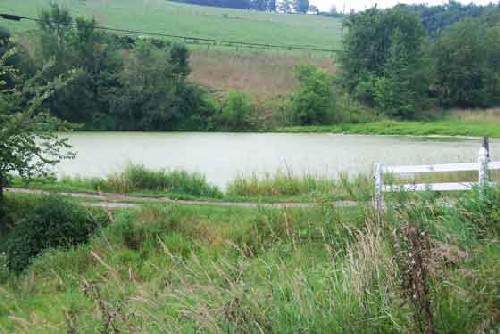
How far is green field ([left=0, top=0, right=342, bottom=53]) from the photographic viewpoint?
73312mm

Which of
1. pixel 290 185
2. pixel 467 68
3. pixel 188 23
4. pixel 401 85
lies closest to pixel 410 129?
pixel 401 85

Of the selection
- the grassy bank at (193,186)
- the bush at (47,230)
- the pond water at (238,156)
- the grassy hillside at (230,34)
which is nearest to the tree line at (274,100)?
the grassy hillside at (230,34)

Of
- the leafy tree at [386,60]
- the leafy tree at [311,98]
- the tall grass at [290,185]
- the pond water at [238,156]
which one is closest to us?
the tall grass at [290,185]

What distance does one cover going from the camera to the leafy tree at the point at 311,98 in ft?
164

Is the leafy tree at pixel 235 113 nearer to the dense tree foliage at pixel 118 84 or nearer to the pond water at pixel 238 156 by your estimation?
the dense tree foliage at pixel 118 84

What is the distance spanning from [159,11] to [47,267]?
8504cm

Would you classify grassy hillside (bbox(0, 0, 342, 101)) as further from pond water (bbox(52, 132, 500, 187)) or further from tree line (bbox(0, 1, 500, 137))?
pond water (bbox(52, 132, 500, 187))

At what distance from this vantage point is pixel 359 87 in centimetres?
5734

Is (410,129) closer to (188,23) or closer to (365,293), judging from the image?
(365,293)

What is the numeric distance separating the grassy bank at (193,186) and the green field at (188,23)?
165 ft

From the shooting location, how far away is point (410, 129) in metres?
43.8

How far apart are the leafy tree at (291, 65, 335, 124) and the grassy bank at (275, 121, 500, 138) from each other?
1546 millimetres

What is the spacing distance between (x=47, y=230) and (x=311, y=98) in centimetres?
4008

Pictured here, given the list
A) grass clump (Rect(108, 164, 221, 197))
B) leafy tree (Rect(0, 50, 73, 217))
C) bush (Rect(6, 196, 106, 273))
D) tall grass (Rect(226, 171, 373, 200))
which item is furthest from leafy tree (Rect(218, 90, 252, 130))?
bush (Rect(6, 196, 106, 273))
